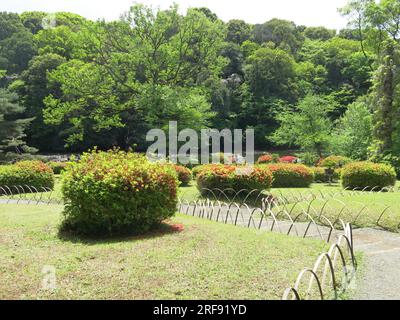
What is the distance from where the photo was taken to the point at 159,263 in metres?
5.41

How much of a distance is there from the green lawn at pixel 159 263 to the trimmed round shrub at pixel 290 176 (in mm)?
10449

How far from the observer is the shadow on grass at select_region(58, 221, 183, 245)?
22.8 feet

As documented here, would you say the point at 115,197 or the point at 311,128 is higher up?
the point at 311,128

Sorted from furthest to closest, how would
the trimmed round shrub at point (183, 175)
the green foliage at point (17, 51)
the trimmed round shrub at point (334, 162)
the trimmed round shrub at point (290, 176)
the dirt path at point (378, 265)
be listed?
the green foliage at point (17, 51), the trimmed round shrub at point (334, 162), the trimmed round shrub at point (290, 176), the trimmed round shrub at point (183, 175), the dirt path at point (378, 265)

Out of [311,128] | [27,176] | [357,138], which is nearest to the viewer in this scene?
[27,176]

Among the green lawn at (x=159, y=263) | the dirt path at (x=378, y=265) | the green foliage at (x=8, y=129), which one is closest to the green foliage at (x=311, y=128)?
the green foliage at (x=8, y=129)

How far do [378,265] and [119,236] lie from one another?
435 cm

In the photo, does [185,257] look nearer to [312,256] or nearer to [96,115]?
[312,256]

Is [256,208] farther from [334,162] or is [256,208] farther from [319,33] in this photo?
[319,33]

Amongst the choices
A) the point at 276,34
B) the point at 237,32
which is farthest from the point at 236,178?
the point at 276,34

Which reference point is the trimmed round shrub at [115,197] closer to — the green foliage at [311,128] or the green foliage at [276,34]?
the green foliage at [311,128]

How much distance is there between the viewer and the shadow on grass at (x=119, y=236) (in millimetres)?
6949

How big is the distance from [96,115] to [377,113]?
721 inches

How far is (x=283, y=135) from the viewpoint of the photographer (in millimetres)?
33531
